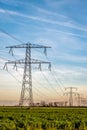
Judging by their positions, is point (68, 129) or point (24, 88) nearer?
point (68, 129)

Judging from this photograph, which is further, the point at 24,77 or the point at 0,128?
the point at 24,77

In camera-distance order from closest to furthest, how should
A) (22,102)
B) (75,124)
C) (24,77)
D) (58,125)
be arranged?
1. (58,125)
2. (75,124)
3. (24,77)
4. (22,102)

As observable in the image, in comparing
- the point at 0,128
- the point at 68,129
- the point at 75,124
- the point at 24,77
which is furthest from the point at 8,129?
the point at 24,77

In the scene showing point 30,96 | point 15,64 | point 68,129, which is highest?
point 15,64

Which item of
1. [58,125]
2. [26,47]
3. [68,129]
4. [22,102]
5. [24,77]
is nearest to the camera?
[68,129]

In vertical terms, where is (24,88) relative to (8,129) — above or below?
above

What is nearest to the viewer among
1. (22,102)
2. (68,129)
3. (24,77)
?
(68,129)

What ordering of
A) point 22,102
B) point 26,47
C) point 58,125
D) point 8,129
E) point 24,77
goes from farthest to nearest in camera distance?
1. point 22,102
2. point 24,77
3. point 26,47
4. point 58,125
5. point 8,129

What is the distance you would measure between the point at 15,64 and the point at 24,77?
11546 mm

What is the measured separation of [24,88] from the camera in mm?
75188

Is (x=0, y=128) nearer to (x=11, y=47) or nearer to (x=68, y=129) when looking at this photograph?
(x=68, y=129)

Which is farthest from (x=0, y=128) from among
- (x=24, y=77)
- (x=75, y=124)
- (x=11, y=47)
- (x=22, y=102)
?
(x=22, y=102)

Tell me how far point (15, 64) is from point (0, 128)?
105 feet

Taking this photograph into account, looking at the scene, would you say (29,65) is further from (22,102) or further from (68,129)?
(68,129)
